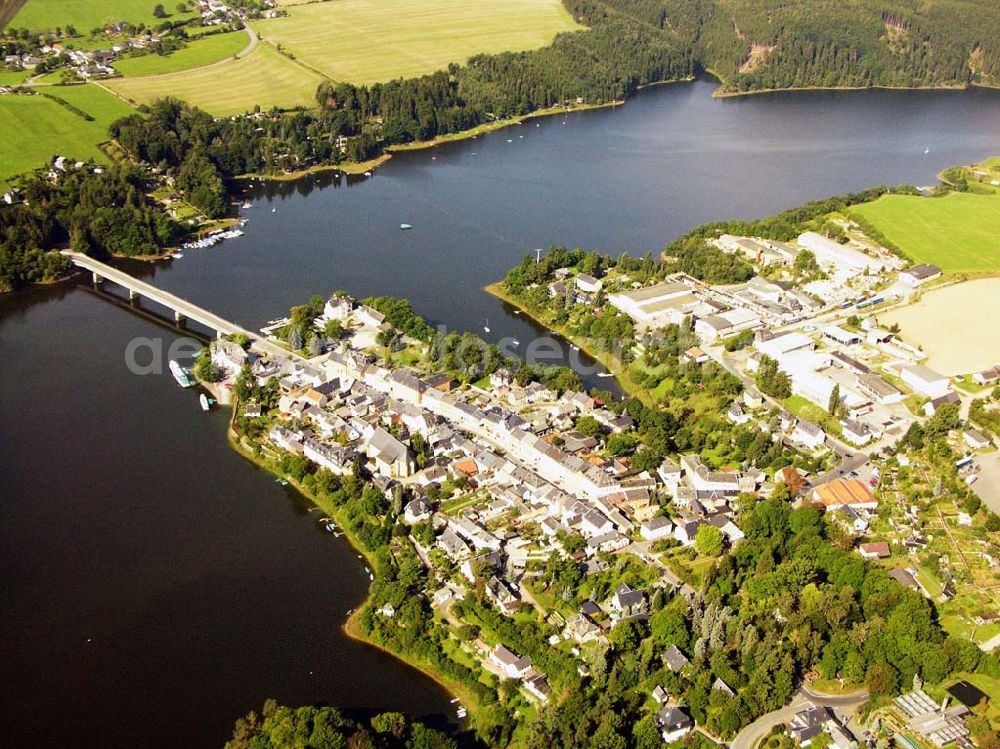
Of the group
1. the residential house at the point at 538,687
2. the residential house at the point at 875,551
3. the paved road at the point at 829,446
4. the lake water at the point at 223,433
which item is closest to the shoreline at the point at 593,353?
the lake water at the point at 223,433

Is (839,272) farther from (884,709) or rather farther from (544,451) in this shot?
(884,709)

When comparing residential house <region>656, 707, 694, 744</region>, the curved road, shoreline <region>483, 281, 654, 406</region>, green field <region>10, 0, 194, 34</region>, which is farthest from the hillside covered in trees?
residential house <region>656, 707, 694, 744</region>

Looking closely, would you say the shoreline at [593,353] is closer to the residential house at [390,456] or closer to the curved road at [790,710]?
the residential house at [390,456]

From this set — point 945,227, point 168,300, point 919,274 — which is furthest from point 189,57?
point 919,274

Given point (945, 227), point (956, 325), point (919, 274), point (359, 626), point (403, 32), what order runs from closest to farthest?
point (359, 626) → point (956, 325) → point (919, 274) → point (945, 227) → point (403, 32)

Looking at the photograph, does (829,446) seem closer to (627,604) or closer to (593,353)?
(593,353)

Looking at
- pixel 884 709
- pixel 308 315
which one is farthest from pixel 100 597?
pixel 884 709

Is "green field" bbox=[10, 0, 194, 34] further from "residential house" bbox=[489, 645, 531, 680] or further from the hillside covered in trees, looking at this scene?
"residential house" bbox=[489, 645, 531, 680]
